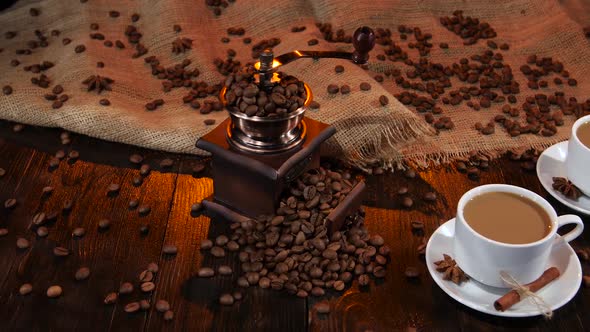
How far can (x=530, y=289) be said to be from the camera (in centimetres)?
133

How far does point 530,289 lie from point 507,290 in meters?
0.05

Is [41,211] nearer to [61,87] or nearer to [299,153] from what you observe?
[61,87]

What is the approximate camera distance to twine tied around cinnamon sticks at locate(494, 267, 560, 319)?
1.31 metres

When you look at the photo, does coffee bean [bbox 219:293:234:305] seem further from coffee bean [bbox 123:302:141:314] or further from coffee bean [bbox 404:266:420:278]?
coffee bean [bbox 404:266:420:278]

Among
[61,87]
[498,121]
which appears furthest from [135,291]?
[498,121]

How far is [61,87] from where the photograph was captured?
6.43ft

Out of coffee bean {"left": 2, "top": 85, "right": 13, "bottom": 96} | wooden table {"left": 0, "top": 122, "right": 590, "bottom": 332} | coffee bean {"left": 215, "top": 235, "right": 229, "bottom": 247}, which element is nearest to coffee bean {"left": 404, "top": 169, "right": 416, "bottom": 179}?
wooden table {"left": 0, "top": 122, "right": 590, "bottom": 332}

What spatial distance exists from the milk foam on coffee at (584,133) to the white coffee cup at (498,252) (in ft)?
0.90

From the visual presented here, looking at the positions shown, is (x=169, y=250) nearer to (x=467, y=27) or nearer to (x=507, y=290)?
(x=507, y=290)

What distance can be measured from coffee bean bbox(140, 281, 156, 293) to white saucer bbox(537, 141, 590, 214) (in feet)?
2.99

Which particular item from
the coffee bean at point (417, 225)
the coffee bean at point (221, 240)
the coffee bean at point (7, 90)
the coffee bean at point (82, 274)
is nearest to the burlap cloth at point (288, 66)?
the coffee bean at point (7, 90)

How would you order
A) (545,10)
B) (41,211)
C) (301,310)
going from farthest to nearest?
(545,10)
(41,211)
(301,310)

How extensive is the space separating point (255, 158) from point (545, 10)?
4.43 feet

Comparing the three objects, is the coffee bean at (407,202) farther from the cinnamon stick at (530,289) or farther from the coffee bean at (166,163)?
the coffee bean at (166,163)
